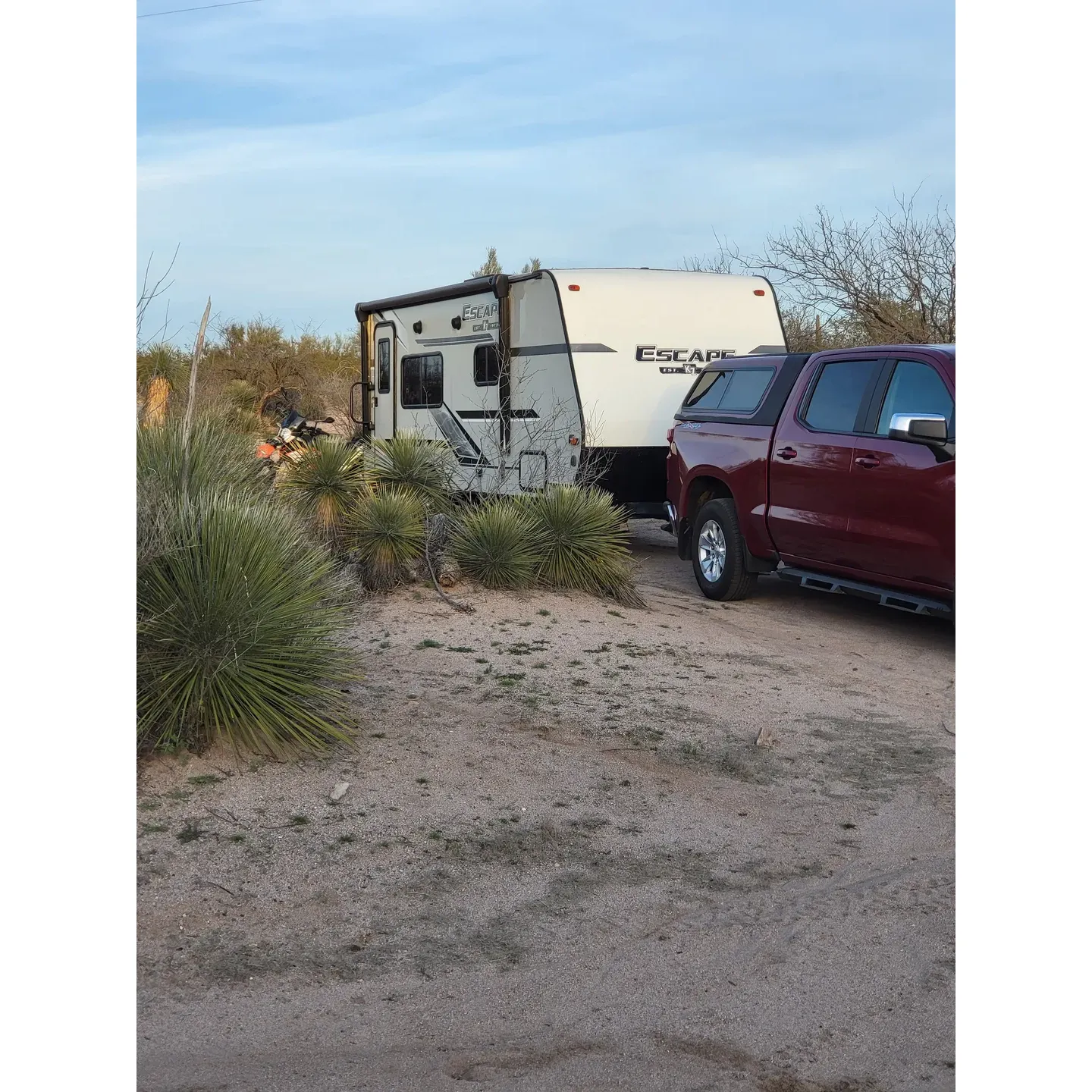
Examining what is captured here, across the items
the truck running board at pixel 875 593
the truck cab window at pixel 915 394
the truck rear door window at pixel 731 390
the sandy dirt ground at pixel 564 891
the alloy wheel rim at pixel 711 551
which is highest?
the truck rear door window at pixel 731 390

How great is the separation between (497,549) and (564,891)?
533cm

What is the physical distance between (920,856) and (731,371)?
20.5 feet

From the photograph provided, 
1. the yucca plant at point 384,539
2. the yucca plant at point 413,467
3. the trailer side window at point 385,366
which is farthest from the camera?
the trailer side window at point 385,366

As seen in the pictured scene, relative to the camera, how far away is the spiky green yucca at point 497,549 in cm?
938

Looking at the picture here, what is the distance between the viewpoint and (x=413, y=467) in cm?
1137

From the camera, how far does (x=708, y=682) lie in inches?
281

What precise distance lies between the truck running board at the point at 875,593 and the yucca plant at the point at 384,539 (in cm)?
290

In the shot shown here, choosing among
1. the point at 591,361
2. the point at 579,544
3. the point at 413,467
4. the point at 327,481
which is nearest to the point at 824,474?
the point at 579,544

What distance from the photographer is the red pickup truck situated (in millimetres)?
7730

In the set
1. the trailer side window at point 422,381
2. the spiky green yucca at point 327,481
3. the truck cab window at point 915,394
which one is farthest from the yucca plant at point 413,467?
the truck cab window at point 915,394

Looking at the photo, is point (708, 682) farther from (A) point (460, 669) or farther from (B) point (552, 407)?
(B) point (552, 407)

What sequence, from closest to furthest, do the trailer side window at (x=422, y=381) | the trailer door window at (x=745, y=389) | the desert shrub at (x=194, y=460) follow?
the desert shrub at (x=194, y=460)
the trailer door window at (x=745, y=389)
the trailer side window at (x=422, y=381)

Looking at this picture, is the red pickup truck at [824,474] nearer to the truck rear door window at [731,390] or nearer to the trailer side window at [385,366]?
the truck rear door window at [731,390]
